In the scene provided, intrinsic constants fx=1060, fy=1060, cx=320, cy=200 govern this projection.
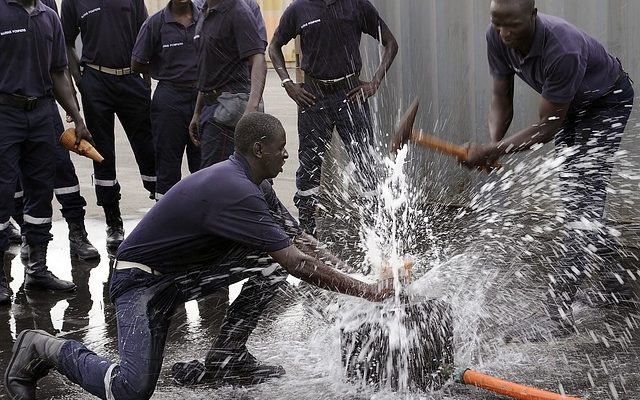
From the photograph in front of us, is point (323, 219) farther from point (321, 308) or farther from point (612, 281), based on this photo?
point (612, 281)

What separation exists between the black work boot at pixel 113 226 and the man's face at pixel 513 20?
12.2 feet

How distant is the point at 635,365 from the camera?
5.01 m

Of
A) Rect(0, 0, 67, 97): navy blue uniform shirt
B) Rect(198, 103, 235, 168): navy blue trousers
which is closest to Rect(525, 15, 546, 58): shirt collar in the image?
Rect(198, 103, 235, 168): navy blue trousers

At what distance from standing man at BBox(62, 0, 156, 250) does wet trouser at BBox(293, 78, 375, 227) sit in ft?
3.99

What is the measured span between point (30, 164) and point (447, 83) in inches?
Result: 129

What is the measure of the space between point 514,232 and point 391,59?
5.07ft

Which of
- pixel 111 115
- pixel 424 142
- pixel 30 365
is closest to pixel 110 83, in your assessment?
pixel 111 115

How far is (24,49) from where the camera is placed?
263 inches

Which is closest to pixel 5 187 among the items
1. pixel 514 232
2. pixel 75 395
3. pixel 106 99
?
pixel 106 99

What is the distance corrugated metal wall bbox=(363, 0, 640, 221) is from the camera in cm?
781

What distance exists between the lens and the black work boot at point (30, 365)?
15.8 ft

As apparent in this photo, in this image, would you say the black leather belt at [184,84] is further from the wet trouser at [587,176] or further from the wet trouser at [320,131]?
the wet trouser at [587,176]

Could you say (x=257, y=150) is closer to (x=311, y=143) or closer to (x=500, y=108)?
(x=500, y=108)

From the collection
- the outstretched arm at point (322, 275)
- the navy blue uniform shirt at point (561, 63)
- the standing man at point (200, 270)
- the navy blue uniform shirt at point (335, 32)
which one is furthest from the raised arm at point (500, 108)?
the outstretched arm at point (322, 275)
